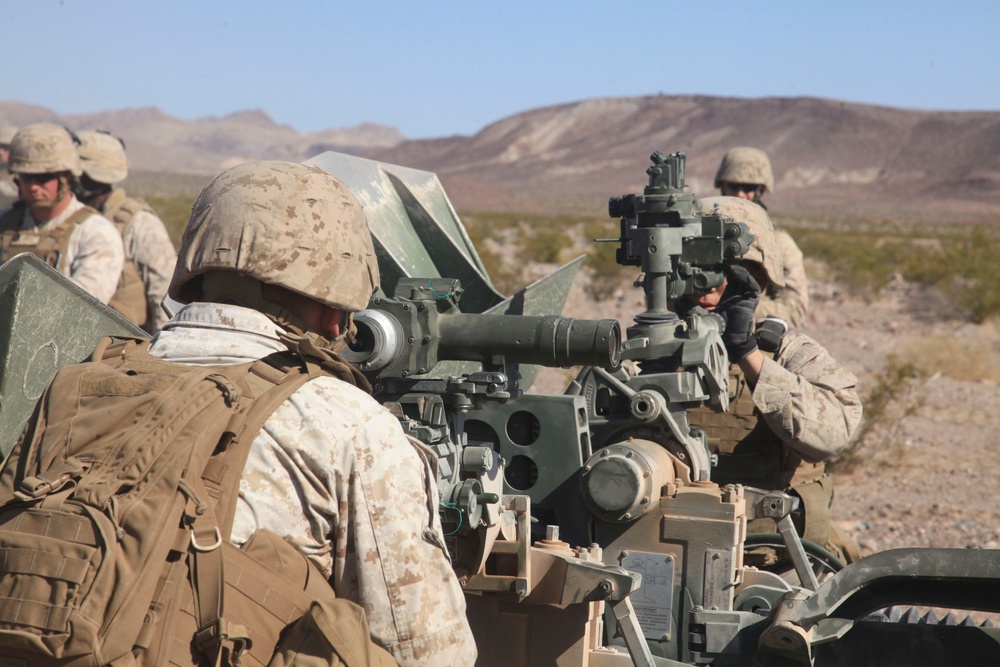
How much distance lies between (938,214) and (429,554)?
106683mm

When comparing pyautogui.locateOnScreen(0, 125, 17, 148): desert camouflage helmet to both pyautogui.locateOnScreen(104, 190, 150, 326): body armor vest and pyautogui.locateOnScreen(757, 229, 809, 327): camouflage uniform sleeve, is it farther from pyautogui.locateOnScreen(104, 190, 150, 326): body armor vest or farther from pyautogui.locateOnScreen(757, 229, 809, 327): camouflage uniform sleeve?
pyautogui.locateOnScreen(757, 229, 809, 327): camouflage uniform sleeve

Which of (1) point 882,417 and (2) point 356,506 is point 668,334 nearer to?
(2) point 356,506

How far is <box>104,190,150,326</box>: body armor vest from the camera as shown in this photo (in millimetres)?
7258

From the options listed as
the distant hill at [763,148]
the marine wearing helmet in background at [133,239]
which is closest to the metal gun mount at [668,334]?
the marine wearing helmet in background at [133,239]

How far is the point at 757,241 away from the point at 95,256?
402 centimetres

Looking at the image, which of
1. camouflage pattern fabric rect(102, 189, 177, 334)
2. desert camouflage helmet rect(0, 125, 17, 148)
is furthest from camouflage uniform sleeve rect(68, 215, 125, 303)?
desert camouflage helmet rect(0, 125, 17, 148)

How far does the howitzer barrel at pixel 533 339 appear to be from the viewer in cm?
321

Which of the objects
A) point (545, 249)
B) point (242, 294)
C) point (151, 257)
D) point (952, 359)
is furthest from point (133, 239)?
point (545, 249)

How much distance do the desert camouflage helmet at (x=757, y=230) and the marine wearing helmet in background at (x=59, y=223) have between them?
3.70 meters

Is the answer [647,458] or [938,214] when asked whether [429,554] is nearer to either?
[647,458]

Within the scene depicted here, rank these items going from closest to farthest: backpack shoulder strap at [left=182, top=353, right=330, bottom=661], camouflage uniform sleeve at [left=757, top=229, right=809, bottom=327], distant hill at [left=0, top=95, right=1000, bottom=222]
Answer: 1. backpack shoulder strap at [left=182, top=353, right=330, bottom=661]
2. camouflage uniform sleeve at [left=757, top=229, right=809, bottom=327]
3. distant hill at [left=0, top=95, right=1000, bottom=222]

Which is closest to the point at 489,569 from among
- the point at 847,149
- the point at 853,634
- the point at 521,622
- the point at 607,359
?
the point at 521,622

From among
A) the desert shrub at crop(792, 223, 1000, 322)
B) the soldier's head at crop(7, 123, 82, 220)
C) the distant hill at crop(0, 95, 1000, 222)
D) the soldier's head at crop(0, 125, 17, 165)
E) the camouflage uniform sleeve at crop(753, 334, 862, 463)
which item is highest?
the distant hill at crop(0, 95, 1000, 222)

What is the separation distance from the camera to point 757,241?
5.09 meters
